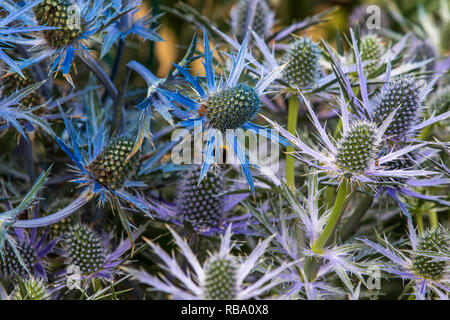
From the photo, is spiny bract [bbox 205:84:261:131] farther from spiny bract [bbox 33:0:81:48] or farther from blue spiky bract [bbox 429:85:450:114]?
blue spiky bract [bbox 429:85:450:114]

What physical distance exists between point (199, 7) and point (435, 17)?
3.64ft

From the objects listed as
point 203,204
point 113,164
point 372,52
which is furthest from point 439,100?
point 113,164

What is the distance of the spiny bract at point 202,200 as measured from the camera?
89 centimetres

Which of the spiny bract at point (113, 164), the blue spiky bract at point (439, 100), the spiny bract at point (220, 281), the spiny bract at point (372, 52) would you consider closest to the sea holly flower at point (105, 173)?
the spiny bract at point (113, 164)

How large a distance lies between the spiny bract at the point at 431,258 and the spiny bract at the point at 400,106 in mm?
181

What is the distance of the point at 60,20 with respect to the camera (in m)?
0.79

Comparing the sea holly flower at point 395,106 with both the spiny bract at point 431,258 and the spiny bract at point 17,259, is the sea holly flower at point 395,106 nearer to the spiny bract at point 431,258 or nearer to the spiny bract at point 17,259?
the spiny bract at point 431,258

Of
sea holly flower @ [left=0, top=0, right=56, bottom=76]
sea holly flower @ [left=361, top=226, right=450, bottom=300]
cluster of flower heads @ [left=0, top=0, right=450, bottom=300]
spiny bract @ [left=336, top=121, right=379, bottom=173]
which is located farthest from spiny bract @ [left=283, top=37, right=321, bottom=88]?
sea holly flower @ [left=0, top=0, right=56, bottom=76]

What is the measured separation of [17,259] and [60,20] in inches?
16.7

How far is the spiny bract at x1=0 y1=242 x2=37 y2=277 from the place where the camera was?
83 cm

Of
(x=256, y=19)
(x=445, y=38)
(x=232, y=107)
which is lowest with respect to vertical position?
(x=232, y=107)

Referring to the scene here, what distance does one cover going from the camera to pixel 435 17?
2080mm

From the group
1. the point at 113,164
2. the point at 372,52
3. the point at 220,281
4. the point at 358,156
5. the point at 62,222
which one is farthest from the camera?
the point at 372,52

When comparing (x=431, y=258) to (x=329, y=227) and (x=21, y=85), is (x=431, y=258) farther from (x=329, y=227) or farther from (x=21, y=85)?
(x=21, y=85)
